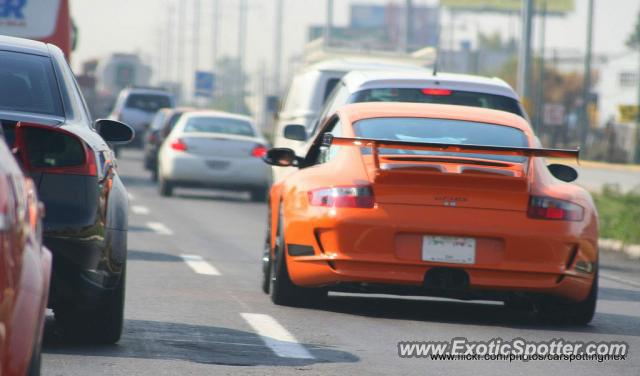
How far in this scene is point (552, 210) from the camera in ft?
33.1

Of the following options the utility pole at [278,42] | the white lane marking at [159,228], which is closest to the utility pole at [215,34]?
the utility pole at [278,42]

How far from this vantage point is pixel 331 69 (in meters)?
20.4

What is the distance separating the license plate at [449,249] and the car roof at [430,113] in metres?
1.29

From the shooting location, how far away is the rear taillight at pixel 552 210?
10.0 meters

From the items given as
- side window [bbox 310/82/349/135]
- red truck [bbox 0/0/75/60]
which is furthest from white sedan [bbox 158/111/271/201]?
side window [bbox 310/82/349/135]

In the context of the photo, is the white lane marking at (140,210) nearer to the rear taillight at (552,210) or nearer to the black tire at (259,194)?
the black tire at (259,194)

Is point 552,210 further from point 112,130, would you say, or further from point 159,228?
point 159,228

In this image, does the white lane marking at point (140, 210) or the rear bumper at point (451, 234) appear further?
the white lane marking at point (140, 210)

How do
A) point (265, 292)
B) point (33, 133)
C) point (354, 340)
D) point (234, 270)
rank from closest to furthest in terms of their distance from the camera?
point (33, 133) → point (354, 340) → point (265, 292) → point (234, 270)

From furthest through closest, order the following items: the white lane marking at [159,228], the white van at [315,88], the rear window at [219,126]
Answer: the rear window at [219,126] → the white van at [315,88] → the white lane marking at [159,228]

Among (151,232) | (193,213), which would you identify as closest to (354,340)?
(151,232)

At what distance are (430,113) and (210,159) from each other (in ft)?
54.3

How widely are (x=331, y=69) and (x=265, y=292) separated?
8834 millimetres

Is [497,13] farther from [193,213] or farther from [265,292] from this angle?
[265,292]
